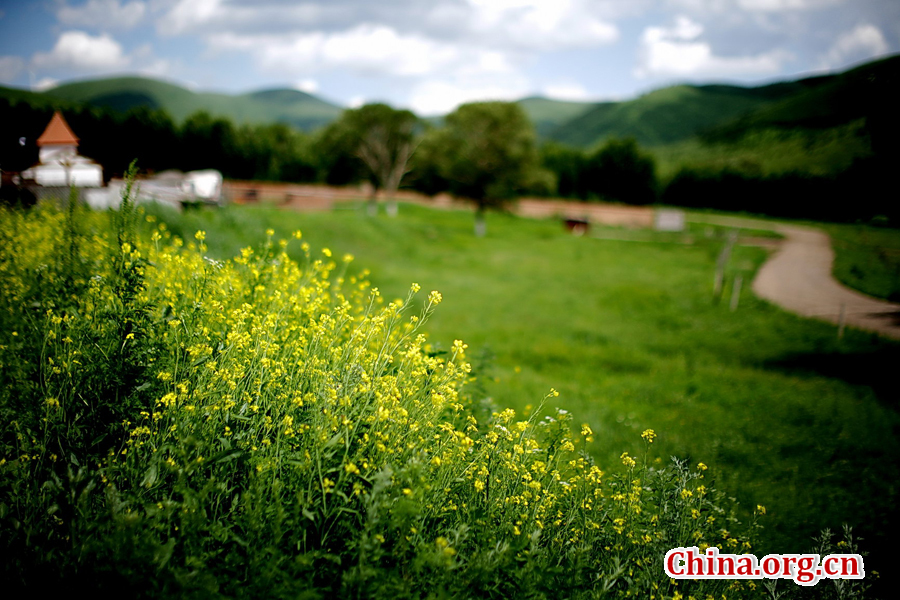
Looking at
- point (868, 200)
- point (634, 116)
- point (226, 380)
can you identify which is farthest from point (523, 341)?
point (634, 116)

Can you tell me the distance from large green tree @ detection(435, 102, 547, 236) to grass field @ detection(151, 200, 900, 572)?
45.8ft

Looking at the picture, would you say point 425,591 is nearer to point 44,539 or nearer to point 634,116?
point 44,539

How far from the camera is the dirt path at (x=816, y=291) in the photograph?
12953 mm

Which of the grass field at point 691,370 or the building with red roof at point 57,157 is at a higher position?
the building with red roof at point 57,157

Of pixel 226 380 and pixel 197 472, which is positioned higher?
pixel 226 380

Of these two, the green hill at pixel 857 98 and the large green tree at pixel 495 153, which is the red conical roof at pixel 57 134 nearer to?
the green hill at pixel 857 98

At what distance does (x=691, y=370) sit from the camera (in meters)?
11.4

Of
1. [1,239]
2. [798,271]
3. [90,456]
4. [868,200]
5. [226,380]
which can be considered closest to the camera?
[90,456]

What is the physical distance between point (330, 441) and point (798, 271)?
24.6m

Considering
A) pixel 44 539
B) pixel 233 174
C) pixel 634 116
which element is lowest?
pixel 44 539

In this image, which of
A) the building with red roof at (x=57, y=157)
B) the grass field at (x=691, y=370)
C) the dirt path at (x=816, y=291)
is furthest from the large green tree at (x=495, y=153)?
the building with red roof at (x=57, y=157)

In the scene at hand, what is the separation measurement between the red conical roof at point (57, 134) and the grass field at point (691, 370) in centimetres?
357

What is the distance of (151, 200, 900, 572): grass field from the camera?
6836 mm

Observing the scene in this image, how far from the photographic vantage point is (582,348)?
12.7 m
